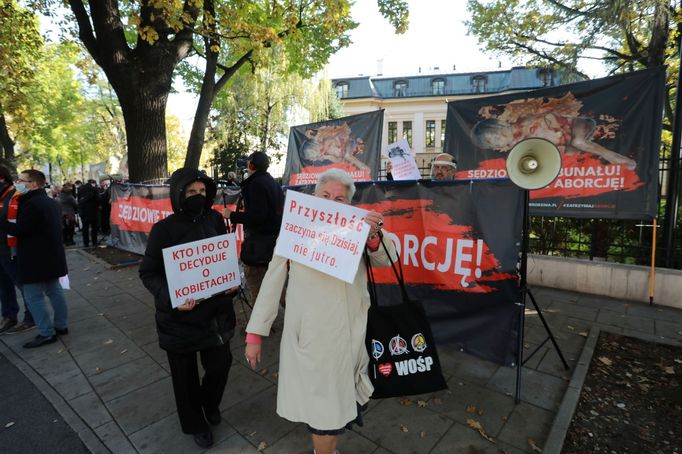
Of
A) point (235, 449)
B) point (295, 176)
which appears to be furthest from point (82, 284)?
point (235, 449)

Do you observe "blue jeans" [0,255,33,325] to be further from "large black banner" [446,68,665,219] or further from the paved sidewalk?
"large black banner" [446,68,665,219]

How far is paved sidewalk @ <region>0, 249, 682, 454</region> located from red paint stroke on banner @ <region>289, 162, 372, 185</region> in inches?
150

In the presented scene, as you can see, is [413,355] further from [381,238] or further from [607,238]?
[607,238]

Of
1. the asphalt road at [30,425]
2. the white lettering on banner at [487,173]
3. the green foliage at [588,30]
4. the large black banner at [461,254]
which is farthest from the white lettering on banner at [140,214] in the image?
the green foliage at [588,30]

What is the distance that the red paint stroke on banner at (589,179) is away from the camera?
5.04 meters

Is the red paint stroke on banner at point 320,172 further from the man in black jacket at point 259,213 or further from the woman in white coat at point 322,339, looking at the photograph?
the woman in white coat at point 322,339

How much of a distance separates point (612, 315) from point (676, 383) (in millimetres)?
1710

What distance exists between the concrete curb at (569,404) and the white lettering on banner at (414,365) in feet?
4.18

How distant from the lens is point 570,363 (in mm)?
3822

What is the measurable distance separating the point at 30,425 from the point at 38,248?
6.93ft

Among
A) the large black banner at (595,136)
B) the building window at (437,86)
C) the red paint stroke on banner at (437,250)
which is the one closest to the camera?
the red paint stroke on banner at (437,250)

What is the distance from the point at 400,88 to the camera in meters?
48.2

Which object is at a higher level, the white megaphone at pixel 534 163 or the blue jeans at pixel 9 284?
the white megaphone at pixel 534 163

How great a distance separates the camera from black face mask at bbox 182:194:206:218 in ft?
8.41
